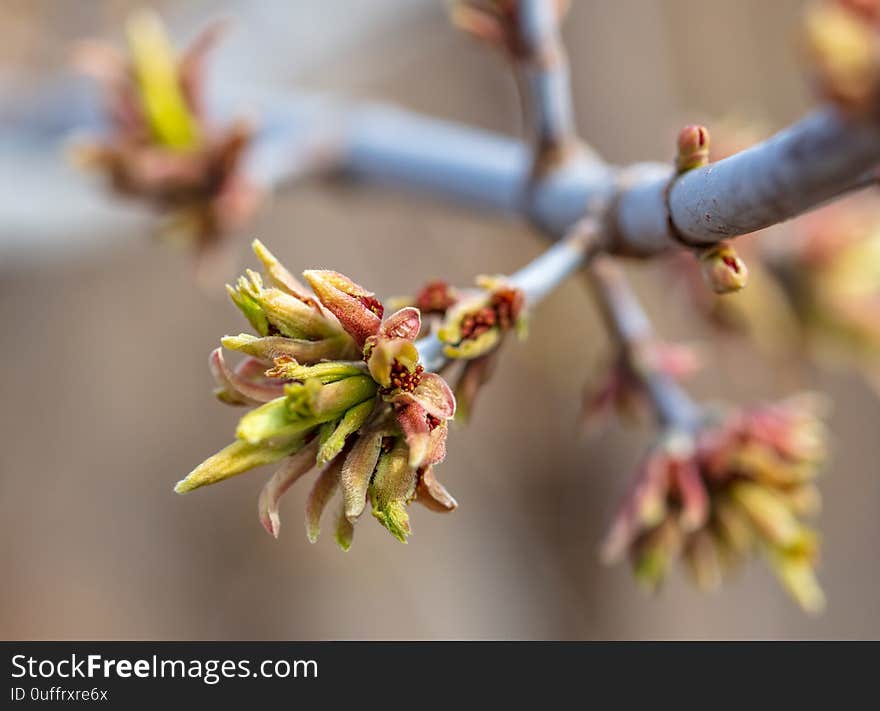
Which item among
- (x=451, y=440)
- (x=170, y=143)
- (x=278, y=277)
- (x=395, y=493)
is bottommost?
(x=395, y=493)

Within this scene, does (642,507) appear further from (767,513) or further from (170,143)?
(170,143)

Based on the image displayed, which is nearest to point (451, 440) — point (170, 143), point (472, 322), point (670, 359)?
point (170, 143)

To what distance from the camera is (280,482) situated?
46 centimetres

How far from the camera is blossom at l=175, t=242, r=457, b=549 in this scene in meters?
0.44

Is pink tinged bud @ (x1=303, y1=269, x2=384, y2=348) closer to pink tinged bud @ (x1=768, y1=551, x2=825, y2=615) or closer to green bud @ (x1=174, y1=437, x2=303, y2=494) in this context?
green bud @ (x1=174, y1=437, x2=303, y2=494)

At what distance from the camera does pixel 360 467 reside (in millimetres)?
448

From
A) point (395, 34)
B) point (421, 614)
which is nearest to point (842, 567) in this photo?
point (421, 614)

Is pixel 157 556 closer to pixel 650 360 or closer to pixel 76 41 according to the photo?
pixel 76 41

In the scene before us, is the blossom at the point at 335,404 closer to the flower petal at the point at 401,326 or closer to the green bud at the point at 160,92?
the flower petal at the point at 401,326

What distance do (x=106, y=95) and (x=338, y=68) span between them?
1407 millimetres

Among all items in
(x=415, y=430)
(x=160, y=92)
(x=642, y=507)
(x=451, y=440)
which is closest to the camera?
(x=415, y=430)

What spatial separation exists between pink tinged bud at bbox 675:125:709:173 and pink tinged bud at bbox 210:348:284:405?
23cm

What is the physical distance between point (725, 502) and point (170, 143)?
0.62m

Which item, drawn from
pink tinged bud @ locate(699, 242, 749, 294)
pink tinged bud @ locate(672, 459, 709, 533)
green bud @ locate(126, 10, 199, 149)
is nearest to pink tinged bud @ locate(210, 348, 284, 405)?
pink tinged bud @ locate(699, 242, 749, 294)
